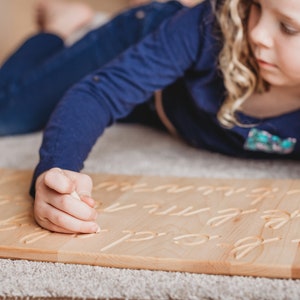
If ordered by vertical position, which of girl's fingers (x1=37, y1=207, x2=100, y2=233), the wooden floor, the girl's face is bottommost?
the wooden floor

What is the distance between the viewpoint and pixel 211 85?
0.95 metres

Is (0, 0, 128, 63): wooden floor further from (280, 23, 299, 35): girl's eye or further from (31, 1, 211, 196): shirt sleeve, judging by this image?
(280, 23, 299, 35): girl's eye

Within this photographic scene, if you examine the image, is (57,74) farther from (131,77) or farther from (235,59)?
(235,59)

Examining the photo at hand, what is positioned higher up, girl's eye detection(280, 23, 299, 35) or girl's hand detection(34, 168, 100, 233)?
girl's eye detection(280, 23, 299, 35)

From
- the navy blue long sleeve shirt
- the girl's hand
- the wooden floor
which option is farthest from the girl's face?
the wooden floor

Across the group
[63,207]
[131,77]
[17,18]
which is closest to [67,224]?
[63,207]

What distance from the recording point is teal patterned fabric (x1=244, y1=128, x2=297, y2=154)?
0.92 meters

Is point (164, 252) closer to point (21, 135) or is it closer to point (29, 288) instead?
point (29, 288)

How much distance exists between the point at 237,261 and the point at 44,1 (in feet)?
3.85

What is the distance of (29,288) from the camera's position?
583 mm

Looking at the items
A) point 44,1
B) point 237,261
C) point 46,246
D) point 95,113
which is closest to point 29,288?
point 46,246

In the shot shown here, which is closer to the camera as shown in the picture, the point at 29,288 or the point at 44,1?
the point at 29,288

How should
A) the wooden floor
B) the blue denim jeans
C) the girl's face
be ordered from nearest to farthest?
the girl's face < the blue denim jeans < the wooden floor

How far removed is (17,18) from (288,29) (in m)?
1.60
